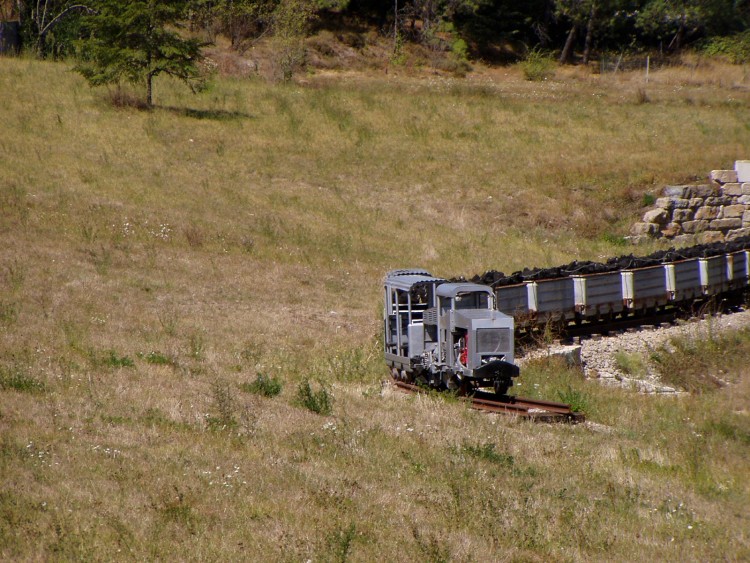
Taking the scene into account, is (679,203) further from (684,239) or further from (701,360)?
(701,360)

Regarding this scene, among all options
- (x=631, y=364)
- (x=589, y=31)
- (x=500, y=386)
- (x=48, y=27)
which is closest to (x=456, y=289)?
(x=500, y=386)

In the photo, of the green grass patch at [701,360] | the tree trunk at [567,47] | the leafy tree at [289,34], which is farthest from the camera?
the tree trunk at [567,47]

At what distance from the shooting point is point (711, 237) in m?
34.7

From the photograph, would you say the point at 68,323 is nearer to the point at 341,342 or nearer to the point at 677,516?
the point at 341,342

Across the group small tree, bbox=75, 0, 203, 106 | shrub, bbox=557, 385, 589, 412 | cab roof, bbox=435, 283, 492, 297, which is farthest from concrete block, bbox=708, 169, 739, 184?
cab roof, bbox=435, 283, 492, 297

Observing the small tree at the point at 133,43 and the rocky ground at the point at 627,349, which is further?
the small tree at the point at 133,43

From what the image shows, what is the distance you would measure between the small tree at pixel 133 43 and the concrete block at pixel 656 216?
2032 cm

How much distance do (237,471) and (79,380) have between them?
4.40 metres

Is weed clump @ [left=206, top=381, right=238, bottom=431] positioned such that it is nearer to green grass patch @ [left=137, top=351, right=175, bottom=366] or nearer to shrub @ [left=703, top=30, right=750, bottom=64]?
green grass patch @ [left=137, top=351, right=175, bottom=366]

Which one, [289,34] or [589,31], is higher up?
[589,31]

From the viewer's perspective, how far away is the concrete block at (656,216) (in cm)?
3344

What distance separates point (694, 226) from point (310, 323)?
21360mm

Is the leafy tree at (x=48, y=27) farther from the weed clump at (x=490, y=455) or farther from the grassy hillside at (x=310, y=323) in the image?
the weed clump at (x=490, y=455)

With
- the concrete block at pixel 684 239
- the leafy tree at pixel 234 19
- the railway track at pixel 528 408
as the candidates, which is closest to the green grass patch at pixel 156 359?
the railway track at pixel 528 408
